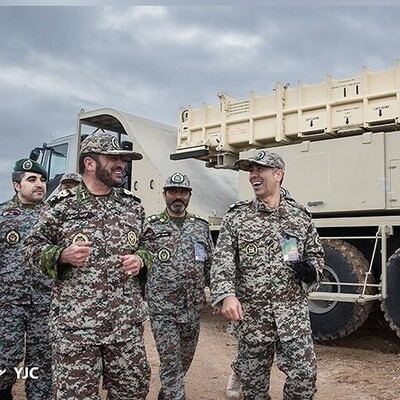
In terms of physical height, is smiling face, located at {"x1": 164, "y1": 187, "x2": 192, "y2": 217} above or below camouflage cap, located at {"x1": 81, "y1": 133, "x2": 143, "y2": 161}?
below

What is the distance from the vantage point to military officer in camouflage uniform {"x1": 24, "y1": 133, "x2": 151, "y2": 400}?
2.69 m

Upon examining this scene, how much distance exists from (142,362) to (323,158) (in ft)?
13.2

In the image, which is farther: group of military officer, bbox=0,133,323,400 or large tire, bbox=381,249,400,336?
large tire, bbox=381,249,400,336

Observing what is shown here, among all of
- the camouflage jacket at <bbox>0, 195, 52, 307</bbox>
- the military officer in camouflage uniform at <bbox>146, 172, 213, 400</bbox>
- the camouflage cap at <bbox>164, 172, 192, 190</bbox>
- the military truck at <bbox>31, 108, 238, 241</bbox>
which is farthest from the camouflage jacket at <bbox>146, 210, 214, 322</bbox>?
the military truck at <bbox>31, 108, 238, 241</bbox>

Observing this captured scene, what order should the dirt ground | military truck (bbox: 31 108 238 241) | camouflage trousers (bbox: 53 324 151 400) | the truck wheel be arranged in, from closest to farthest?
camouflage trousers (bbox: 53 324 151 400), the dirt ground, the truck wheel, military truck (bbox: 31 108 238 241)

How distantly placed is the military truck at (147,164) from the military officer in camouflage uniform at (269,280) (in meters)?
3.89

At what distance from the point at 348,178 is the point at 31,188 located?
3472 mm

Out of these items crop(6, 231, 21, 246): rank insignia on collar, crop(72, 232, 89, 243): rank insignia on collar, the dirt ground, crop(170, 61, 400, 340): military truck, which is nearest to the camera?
crop(72, 232, 89, 243): rank insignia on collar

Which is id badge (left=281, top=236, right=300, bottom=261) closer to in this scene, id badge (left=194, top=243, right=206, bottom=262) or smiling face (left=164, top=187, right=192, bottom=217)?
id badge (left=194, top=243, right=206, bottom=262)

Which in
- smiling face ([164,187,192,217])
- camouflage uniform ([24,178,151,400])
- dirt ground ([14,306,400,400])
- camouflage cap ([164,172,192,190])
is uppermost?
camouflage cap ([164,172,192,190])

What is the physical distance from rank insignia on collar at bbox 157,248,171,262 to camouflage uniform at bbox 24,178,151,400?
4.34 feet

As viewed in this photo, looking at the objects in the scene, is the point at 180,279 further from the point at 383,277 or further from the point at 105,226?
A: the point at 383,277

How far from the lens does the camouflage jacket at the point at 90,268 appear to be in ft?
8.93

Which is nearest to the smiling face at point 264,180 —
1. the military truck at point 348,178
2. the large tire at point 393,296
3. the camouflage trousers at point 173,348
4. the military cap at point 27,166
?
the camouflage trousers at point 173,348
